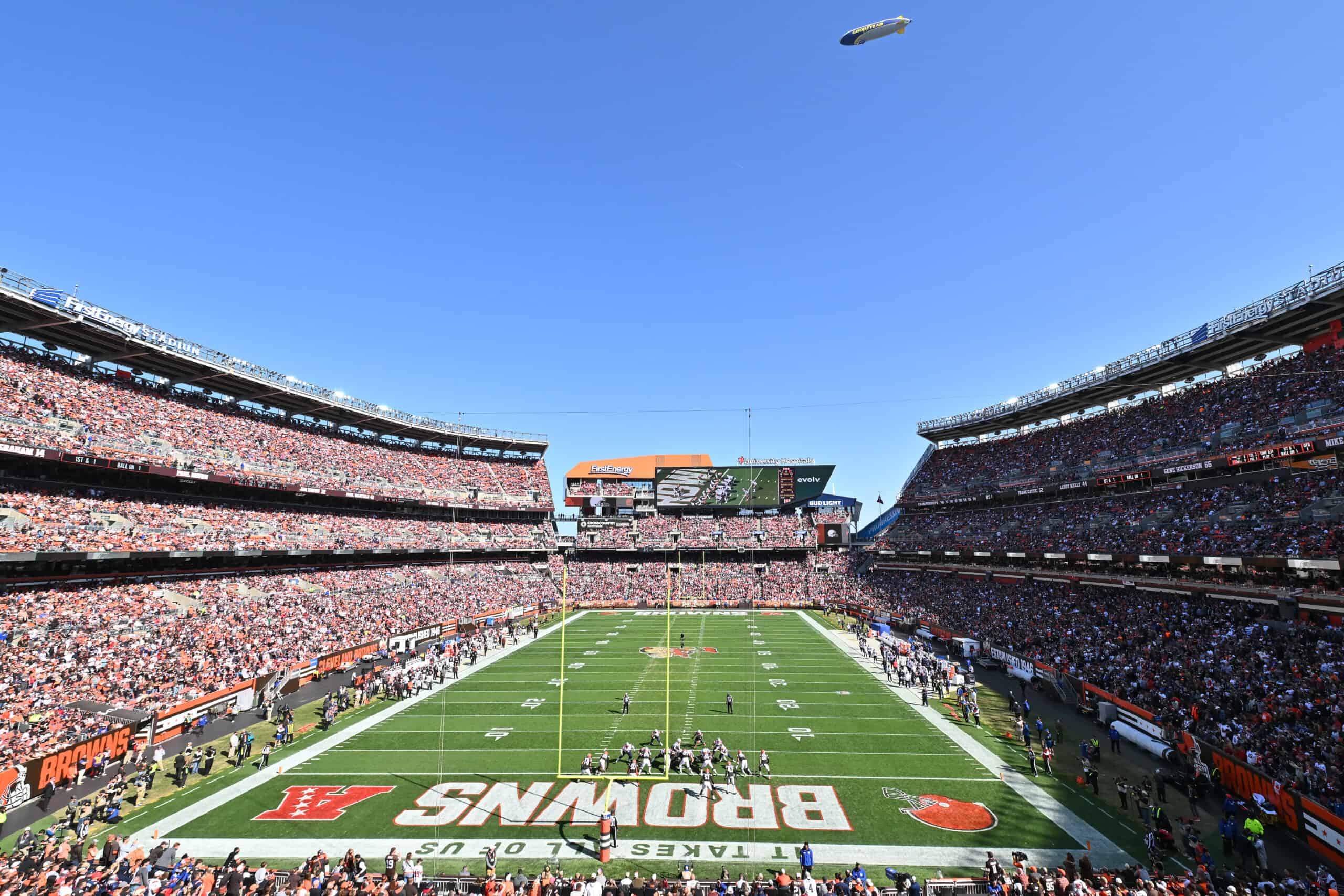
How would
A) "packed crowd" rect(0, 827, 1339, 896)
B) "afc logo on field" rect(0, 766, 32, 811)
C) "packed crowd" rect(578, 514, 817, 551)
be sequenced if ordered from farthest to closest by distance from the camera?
"packed crowd" rect(578, 514, 817, 551)
"afc logo on field" rect(0, 766, 32, 811)
"packed crowd" rect(0, 827, 1339, 896)

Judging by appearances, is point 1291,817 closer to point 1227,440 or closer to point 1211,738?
point 1211,738

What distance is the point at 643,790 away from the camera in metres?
18.5

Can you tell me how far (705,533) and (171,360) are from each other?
51.3m

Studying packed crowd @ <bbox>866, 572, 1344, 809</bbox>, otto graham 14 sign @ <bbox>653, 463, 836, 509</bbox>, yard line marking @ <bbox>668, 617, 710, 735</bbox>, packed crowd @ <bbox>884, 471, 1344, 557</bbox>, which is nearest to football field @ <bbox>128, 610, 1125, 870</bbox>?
yard line marking @ <bbox>668, 617, 710, 735</bbox>

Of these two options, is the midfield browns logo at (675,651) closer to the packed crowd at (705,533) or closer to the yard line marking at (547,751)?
the yard line marking at (547,751)

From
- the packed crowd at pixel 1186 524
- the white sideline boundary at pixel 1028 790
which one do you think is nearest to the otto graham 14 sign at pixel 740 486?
the packed crowd at pixel 1186 524

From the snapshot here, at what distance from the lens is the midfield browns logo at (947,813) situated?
16.0m

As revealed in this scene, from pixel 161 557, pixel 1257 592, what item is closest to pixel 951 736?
pixel 1257 592

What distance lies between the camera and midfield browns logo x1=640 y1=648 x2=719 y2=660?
37.0 m

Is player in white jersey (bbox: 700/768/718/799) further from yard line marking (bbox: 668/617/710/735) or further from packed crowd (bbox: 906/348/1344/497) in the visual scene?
packed crowd (bbox: 906/348/1344/497)

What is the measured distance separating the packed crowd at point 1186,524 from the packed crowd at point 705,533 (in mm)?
21787

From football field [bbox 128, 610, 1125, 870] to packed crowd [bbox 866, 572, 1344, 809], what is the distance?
643cm

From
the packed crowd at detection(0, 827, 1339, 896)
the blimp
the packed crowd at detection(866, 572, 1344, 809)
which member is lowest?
the packed crowd at detection(0, 827, 1339, 896)

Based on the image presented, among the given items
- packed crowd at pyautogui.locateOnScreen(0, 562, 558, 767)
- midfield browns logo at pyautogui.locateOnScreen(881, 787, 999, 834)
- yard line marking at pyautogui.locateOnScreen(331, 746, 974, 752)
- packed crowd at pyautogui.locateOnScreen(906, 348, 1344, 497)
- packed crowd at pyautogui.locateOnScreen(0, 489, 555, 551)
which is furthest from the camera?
packed crowd at pyautogui.locateOnScreen(906, 348, 1344, 497)
